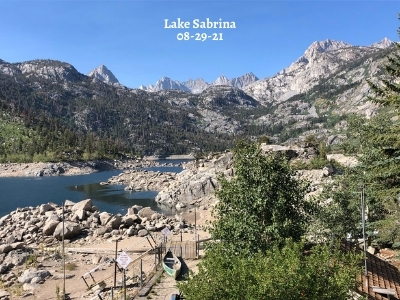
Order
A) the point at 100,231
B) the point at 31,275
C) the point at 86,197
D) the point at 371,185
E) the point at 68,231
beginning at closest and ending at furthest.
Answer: the point at 371,185
the point at 31,275
the point at 68,231
the point at 100,231
the point at 86,197

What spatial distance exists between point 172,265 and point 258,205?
38.7 feet

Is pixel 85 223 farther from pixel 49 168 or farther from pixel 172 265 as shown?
pixel 49 168

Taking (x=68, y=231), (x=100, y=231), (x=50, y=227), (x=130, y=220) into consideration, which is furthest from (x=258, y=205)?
(x=50, y=227)

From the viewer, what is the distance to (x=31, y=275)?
89.4ft

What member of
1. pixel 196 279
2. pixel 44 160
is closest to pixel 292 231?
pixel 196 279

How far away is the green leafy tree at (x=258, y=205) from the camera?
603 inches

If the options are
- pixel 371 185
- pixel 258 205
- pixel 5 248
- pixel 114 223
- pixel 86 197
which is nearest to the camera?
pixel 258 205

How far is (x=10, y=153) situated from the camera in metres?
171

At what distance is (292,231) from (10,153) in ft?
604

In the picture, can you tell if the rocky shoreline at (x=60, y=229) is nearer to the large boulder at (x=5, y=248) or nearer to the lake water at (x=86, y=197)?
the large boulder at (x=5, y=248)

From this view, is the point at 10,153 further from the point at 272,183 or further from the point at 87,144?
the point at 272,183

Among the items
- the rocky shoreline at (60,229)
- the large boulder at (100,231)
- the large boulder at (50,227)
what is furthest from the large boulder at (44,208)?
the large boulder at (100,231)

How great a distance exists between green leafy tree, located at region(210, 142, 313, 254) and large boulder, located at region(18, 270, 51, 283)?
59.5 ft

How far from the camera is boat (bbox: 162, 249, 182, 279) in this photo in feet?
75.5
